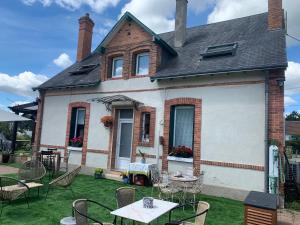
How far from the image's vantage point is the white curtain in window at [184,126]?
32.4ft

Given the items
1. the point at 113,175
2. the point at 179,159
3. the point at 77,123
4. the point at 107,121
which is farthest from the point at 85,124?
the point at 179,159

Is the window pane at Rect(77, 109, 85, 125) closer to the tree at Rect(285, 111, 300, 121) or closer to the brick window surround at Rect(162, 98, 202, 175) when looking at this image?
the brick window surround at Rect(162, 98, 202, 175)

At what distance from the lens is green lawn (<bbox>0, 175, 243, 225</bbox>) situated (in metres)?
5.72

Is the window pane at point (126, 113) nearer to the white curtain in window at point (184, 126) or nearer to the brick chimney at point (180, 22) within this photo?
the white curtain in window at point (184, 126)

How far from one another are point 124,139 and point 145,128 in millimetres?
1306

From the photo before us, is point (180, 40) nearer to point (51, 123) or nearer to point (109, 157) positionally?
point (109, 157)

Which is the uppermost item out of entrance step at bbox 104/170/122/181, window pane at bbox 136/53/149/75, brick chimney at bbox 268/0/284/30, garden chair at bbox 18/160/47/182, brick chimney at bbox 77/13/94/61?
brick chimney at bbox 77/13/94/61

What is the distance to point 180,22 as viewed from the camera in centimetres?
1228

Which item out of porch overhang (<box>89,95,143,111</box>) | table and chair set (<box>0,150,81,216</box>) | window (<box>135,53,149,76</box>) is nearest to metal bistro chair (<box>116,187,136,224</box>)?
table and chair set (<box>0,150,81,216</box>)

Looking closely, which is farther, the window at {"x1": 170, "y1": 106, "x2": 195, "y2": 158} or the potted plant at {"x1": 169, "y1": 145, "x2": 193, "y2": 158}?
the window at {"x1": 170, "y1": 106, "x2": 195, "y2": 158}

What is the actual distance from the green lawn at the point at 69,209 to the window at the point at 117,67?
17.6 ft

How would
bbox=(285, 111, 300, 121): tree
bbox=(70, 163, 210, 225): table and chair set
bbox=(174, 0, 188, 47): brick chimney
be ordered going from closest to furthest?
bbox=(70, 163, 210, 225): table and chair set, bbox=(174, 0, 188, 47): brick chimney, bbox=(285, 111, 300, 121): tree

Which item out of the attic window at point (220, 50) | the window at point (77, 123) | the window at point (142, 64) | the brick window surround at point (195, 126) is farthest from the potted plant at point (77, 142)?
the attic window at point (220, 50)

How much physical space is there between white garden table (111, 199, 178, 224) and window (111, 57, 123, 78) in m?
8.58
